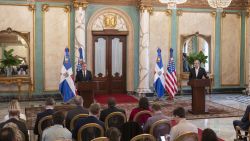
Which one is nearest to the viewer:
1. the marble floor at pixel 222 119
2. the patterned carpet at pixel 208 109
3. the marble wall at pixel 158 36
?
the marble floor at pixel 222 119

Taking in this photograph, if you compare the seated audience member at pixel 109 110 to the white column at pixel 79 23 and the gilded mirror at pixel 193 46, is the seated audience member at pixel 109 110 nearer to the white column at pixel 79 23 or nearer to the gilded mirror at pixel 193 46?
the white column at pixel 79 23

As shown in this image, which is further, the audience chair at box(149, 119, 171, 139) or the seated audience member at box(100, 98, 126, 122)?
the seated audience member at box(100, 98, 126, 122)

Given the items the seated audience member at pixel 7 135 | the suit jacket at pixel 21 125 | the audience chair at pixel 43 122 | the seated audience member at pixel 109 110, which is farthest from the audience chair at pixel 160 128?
the seated audience member at pixel 7 135

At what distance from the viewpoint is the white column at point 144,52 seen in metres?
13.4

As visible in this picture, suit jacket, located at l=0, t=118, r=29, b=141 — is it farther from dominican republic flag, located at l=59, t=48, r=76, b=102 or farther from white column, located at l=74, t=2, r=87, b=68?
white column, located at l=74, t=2, r=87, b=68

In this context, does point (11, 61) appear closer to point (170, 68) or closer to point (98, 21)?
point (98, 21)

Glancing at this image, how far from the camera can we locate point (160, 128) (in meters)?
5.16

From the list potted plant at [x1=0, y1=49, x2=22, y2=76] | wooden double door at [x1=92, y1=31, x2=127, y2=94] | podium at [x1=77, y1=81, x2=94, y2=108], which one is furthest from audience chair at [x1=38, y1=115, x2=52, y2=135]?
wooden double door at [x1=92, y1=31, x2=127, y2=94]

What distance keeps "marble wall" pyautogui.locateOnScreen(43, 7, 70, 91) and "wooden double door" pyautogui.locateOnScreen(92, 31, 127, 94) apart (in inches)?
53.2

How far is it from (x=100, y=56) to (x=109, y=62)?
0.45 m

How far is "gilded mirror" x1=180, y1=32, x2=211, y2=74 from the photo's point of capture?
46.8 ft

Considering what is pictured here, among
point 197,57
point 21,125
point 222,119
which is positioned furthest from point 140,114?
point 197,57

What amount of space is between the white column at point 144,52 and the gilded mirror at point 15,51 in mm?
4338

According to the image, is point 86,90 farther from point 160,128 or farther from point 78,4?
point 160,128
